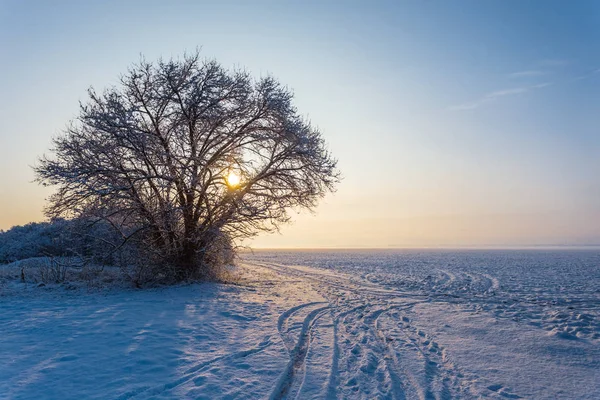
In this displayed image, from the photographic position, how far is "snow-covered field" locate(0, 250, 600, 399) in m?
5.08

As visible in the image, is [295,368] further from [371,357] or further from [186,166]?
[186,166]

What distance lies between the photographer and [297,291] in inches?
531

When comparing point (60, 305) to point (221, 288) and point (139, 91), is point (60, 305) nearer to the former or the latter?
point (221, 288)

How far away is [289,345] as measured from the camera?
22.9 feet

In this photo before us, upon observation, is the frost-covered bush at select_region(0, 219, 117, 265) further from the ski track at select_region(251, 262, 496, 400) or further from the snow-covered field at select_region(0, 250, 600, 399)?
the ski track at select_region(251, 262, 496, 400)

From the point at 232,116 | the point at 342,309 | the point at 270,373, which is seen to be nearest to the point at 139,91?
the point at 232,116

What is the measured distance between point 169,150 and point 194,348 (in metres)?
8.51

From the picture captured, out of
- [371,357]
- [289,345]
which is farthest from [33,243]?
[371,357]

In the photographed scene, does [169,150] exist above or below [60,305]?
above

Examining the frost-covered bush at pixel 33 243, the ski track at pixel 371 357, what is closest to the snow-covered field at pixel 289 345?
the ski track at pixel 371 357

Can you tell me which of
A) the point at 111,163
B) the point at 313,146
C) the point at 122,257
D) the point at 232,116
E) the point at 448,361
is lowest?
the point at 448,361

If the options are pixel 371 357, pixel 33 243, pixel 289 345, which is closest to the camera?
pixel 371 357

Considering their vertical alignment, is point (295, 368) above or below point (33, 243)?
below

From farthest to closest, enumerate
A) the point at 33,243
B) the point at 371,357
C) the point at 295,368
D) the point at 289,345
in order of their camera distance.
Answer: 1. the point at 33,243
2. the point at 289,345
3. the point at 371,357
4. the point at 295,368
